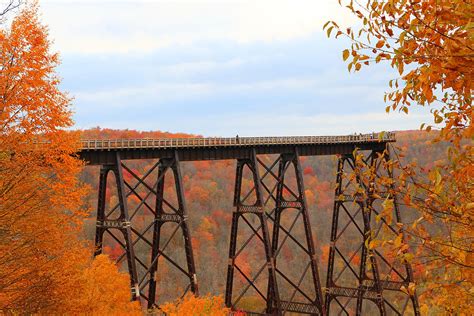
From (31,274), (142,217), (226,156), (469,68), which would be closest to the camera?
(469,68)

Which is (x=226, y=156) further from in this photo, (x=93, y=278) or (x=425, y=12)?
(x=425, y=12)

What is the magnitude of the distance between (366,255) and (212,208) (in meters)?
70.5

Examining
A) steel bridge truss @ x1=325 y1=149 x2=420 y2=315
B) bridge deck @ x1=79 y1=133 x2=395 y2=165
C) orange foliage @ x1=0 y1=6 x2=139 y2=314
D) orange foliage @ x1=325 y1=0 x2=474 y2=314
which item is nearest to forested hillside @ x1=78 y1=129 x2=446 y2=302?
steel bridge truss @ x1=325 y1=149 x2=420 y2=315

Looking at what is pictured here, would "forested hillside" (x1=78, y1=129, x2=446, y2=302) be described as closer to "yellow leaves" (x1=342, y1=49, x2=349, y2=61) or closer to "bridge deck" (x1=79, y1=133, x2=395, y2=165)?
"bridge deck" (x1=79, y1=133, x2=395, y2=165)

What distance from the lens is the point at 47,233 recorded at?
43.0ft

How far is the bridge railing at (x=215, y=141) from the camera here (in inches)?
778

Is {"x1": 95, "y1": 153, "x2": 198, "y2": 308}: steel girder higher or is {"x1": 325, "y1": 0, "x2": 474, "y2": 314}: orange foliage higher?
{"x1": 325, "y1": 0, "x2": 474, "y2": 314}: orange foliage

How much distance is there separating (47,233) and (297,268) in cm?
5648

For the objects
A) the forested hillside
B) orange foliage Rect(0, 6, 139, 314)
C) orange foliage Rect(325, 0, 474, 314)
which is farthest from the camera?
the forested hillside

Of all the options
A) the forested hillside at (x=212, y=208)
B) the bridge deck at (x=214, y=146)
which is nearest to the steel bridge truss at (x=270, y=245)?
the bridge deck at (x=214, y=146)

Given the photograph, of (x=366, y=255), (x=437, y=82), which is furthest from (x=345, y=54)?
(x=366, y=255)

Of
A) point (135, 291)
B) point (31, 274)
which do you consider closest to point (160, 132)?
point (135, 291)

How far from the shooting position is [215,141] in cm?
2367

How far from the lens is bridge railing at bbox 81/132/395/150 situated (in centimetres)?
1975
